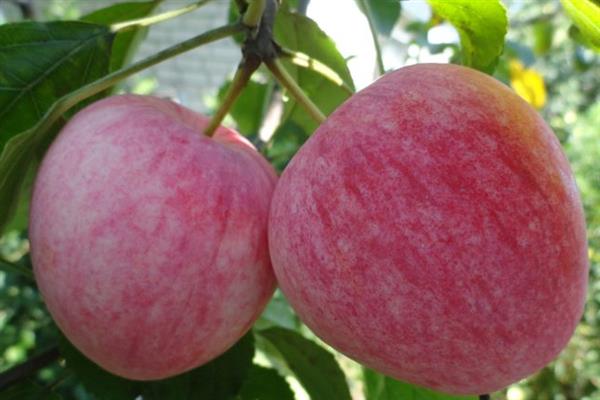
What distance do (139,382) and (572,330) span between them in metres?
0.50

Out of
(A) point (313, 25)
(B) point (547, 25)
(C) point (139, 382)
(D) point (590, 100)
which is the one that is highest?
(A) point (313, 25)

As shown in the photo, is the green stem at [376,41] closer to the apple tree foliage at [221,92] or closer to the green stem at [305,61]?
the apple tree foliage at [221,92]

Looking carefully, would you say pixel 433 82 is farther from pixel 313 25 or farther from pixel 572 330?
pixel 313 25

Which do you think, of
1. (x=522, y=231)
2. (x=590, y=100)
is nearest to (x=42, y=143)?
(x=522, y=231)

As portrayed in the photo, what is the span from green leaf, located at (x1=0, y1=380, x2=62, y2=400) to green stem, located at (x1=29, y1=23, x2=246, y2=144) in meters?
0.32

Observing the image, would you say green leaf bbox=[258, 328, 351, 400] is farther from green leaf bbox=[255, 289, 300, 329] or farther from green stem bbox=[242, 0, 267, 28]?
green stem bbox=[242, 0, 267, 28]

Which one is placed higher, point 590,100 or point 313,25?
point 313,25

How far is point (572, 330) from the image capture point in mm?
691

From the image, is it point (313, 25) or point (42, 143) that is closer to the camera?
point (42, 143)

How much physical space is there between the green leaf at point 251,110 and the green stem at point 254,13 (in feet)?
2.25

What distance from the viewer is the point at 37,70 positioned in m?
0.86

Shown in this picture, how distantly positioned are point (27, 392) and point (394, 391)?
0.46 m

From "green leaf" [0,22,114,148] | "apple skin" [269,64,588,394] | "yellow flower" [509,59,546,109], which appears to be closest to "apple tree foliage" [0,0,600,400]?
"green leaf" [0,22,114,148]

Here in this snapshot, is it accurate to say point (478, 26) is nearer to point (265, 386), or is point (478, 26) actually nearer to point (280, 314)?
point (265, 386)
